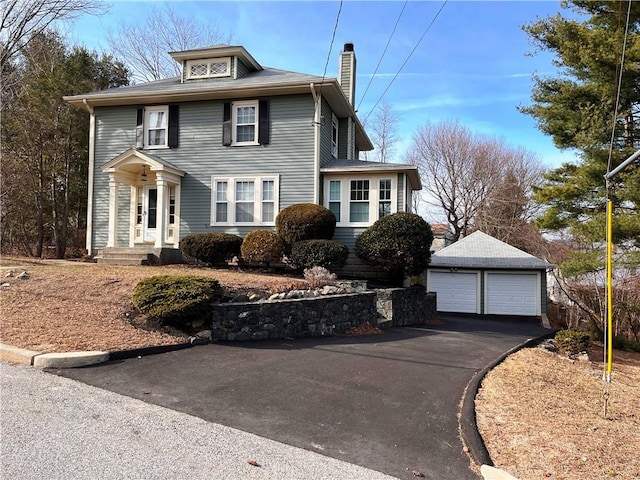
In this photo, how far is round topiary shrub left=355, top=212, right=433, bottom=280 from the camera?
12.4 meters

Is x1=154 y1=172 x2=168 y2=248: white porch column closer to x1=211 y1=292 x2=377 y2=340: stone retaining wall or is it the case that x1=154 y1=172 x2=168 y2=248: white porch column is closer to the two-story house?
the two-story house

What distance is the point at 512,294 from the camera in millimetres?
19594

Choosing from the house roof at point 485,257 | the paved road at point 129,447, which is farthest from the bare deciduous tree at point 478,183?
the paved road at point 129,447

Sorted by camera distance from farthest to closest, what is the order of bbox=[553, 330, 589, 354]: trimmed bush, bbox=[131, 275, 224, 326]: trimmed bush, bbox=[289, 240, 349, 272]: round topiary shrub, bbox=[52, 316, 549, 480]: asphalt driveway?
bbox=[289, 240, 349, 272]: round topiary shrub, bbox=[553, 330, 589, 354]: trimmed bush, bbox=[131, 275, 224, 326]: trimmed bush, bbox=[52, 316, 549, 480]: asphalt driveway

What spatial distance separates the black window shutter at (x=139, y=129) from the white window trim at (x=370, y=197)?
6.75m

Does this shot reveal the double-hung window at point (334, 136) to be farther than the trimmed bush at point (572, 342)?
Yes

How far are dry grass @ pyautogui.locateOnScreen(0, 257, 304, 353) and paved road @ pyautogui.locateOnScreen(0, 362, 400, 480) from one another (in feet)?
6.70

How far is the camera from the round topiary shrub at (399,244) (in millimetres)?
12391

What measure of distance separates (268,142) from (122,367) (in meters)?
10.3

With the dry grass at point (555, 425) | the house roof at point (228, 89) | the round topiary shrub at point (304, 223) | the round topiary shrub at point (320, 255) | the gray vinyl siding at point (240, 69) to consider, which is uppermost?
the gray vinyl siding at point (240, 69)

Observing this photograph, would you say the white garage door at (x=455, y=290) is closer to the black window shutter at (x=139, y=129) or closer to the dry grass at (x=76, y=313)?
the dry grass at (x=76, y=313)

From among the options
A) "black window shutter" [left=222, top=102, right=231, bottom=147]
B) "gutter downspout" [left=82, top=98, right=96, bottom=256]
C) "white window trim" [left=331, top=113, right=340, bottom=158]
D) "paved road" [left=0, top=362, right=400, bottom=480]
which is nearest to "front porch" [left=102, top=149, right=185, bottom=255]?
"gutter downspout" [left=82, top=98, right=96, bottom=256]

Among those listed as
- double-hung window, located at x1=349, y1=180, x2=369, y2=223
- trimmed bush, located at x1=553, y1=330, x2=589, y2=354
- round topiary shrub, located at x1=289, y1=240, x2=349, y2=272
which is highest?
double-hung window, located at x1=349, y1=180, x2=369, y2=223

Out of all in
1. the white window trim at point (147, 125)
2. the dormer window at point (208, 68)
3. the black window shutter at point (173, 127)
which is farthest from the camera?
the dormer window at point (208, 68)
